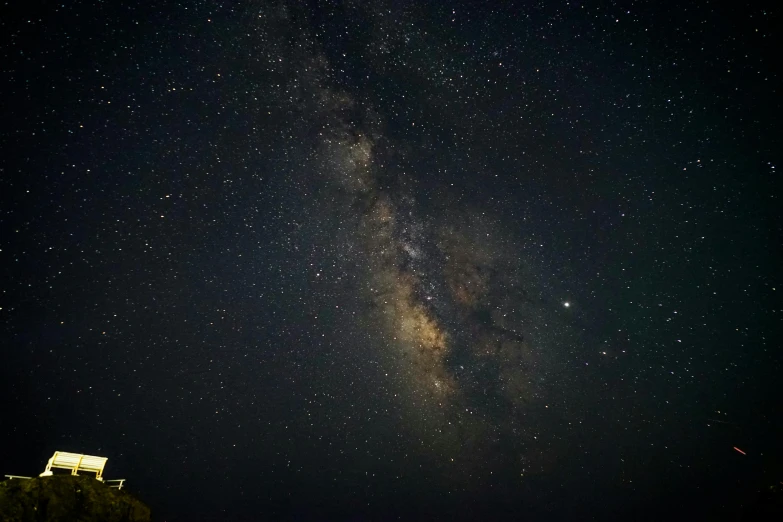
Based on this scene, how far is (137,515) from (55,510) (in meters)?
1.98

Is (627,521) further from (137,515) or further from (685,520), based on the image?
(137,515)

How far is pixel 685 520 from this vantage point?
8331cm

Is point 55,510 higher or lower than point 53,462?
lower

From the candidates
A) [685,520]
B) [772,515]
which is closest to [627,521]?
[685,520]

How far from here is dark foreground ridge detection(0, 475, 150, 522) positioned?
8.17 meters

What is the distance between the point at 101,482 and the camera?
9.75 m

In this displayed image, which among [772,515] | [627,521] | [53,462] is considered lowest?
[627,521]

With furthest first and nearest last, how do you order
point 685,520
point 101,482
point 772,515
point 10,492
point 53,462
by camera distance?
point 685,520 < point 772,515 < point 53,462 < point 101,482 < point 10,492

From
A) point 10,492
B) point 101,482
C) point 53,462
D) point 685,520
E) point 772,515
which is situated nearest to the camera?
point 10,492

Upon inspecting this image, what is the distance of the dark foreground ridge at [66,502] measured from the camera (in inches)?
322

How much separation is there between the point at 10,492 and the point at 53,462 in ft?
13.2

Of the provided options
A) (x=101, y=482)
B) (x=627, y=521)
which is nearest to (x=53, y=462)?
→ (x=101, y=482)

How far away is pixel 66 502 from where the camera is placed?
8805mm

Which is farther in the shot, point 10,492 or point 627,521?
point 627,521
